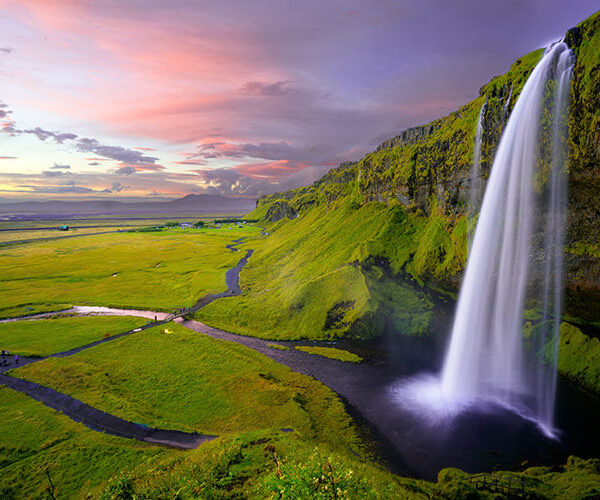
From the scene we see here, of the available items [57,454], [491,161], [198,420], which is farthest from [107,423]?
[491,161]

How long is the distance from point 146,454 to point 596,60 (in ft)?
257

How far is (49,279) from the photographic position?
123875 millimetres

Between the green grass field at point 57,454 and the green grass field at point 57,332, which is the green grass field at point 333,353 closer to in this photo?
the green grass field at point 57,454

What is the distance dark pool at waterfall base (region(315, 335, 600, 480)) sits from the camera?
31.0 m

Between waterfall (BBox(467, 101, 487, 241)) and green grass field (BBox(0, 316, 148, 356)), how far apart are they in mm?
88816

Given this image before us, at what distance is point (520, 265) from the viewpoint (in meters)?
51.6


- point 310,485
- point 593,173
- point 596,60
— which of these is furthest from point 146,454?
point 596,60

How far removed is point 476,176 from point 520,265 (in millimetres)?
25290

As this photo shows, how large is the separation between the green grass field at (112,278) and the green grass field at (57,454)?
165 feet

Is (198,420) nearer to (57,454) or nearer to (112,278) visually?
(57,454)

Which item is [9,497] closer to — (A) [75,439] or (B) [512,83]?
(A) [75,439]

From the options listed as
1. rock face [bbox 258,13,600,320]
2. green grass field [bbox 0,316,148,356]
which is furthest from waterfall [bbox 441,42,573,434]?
green grass field [bbox 0,316,148,356]

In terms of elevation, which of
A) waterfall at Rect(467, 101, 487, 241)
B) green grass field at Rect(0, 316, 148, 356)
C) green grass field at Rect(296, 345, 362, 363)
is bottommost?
green grass field at Rect(0, 316, 148, 356)

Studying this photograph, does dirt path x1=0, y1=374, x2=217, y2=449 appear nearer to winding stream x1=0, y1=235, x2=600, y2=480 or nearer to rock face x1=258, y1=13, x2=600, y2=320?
winding stream x1=0, y1=235, x2=600, y2=480
